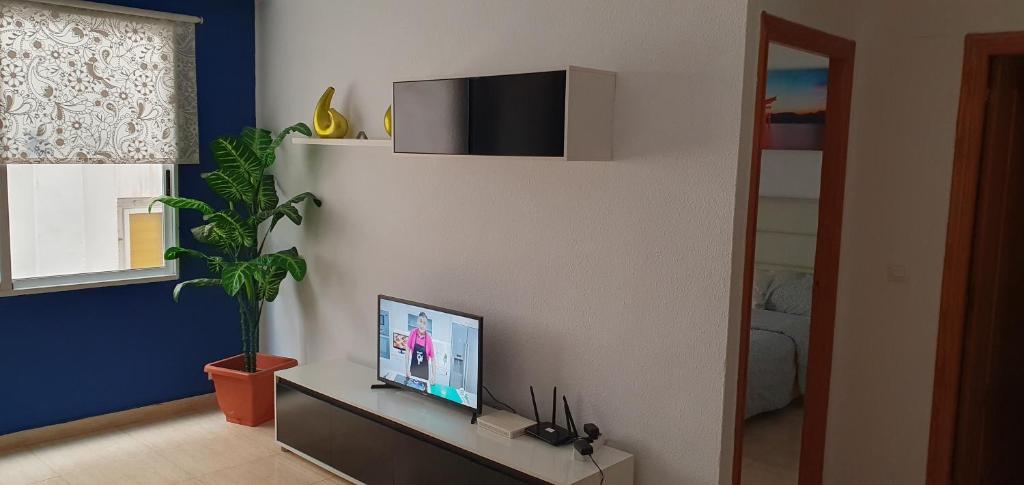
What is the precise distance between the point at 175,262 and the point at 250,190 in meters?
0.65

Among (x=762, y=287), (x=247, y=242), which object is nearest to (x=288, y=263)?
(x=247, y=242)

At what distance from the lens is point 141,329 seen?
14.7 ft

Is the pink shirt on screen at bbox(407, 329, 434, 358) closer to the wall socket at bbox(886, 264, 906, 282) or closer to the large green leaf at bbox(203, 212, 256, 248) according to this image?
the large green leaf at bbox(203, 212, 256, 248)

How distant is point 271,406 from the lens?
4.46m

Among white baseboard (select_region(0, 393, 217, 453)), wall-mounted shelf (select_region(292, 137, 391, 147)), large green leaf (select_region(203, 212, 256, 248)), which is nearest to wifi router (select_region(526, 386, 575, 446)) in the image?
wall-mounted shelf (select_region(292, 137, 391, 147))

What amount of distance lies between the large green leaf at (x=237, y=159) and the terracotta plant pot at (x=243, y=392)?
103 cm

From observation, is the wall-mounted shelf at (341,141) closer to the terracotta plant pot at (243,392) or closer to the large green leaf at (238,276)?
the large green leaf at (238,276)

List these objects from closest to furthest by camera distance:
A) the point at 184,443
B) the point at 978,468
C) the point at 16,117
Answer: the point at 978,468 < the point at 16,117 < the point at 184,443

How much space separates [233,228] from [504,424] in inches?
78.6

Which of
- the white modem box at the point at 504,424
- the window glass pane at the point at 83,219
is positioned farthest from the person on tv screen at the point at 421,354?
the window glass pane at the point at 83,219

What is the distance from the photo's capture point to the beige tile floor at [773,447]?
12.3ft

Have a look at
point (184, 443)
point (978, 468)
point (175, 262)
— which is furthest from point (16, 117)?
point (978, 468)

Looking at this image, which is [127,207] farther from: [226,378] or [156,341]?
[226,378]

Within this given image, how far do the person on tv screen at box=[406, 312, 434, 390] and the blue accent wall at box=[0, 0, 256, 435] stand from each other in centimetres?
175
